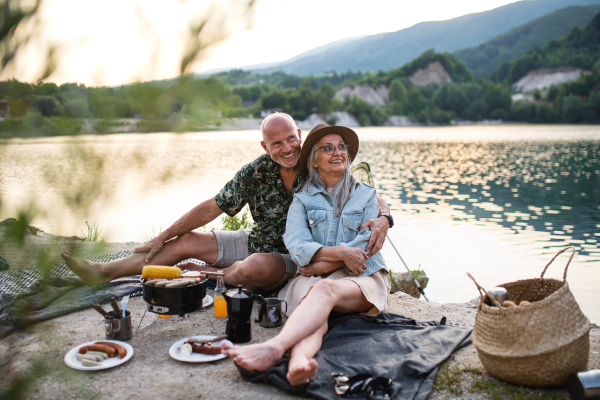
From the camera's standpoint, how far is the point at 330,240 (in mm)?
3607

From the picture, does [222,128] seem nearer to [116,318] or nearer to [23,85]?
[23,85]

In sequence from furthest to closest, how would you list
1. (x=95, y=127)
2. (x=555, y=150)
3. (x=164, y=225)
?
(x=555, y=150)
(x=164, y=225)
(x=95, y=127)

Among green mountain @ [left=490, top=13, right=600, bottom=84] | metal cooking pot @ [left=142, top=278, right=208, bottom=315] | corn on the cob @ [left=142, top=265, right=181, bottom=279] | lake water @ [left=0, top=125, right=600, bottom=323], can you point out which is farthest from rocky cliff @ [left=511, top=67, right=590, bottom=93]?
metal cooking pot @ [left=142, top=278, right=208, bottom=315]

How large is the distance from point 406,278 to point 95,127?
4.84 meters

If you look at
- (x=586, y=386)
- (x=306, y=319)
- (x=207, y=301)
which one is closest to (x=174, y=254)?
(x=207, y=301)

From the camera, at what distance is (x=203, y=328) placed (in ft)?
11.7

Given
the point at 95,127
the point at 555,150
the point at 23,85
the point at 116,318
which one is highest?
the point at 23,85

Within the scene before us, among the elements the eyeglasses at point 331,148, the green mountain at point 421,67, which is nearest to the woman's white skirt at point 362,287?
the eyeglasses at point 331,148

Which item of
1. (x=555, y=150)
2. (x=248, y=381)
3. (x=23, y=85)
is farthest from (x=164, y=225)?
(x=555, y=150)

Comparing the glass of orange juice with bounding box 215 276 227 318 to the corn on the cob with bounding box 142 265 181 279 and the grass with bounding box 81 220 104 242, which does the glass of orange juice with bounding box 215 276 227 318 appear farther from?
the grass with bounding box 81 220 104 242

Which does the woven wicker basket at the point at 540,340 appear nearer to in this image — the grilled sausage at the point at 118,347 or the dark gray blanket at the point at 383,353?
the dark gray blanket at the point at 383,353

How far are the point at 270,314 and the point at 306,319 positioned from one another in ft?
2.35

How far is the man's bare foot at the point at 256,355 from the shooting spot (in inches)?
102

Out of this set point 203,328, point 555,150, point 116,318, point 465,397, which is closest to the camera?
point 465,397
